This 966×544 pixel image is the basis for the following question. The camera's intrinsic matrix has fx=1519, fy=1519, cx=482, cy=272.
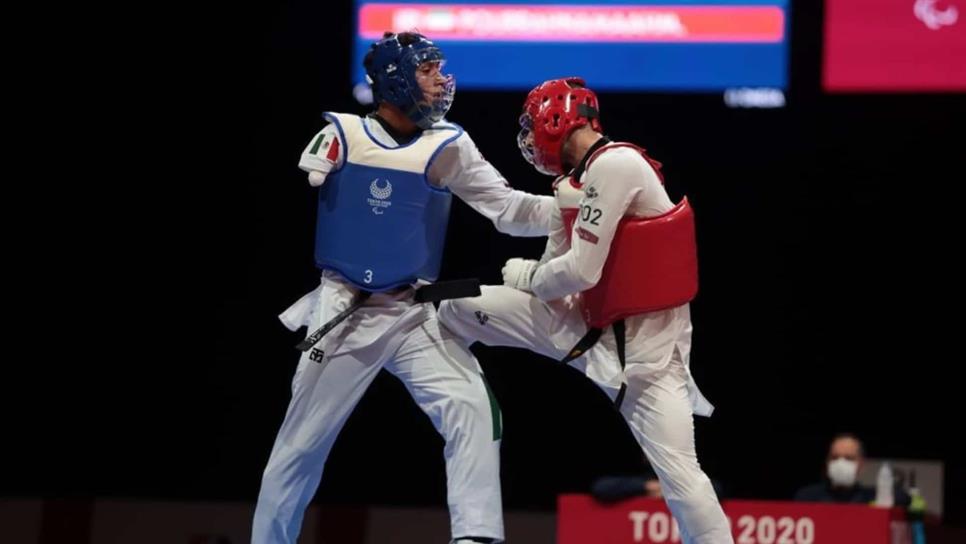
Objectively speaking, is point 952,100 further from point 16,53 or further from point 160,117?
point 16,53

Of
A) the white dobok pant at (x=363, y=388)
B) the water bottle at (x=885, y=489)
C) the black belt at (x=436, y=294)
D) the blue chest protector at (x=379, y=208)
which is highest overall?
the blue chest protector at (x=379, y=208)

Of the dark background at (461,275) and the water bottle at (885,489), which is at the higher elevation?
the dark background at (461,275)

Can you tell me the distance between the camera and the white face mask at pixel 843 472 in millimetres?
7887

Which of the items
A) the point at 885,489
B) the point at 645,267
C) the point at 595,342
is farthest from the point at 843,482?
the point at 645,267

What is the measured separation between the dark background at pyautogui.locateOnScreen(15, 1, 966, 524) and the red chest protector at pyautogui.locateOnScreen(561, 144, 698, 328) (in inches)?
136

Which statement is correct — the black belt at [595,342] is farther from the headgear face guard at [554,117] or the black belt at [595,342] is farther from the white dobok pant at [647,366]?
the headgear face guard at [554,117]

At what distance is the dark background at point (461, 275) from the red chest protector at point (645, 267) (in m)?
3.44

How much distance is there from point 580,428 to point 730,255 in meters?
1.34

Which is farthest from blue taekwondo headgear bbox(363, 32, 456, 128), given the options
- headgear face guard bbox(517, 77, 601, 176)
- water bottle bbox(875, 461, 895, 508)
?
water bottle bbox(875, 461, 895, 508)

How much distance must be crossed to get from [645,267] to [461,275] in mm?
3895

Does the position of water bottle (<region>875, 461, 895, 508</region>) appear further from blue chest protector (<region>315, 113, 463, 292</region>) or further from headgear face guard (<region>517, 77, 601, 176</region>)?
blue chest protector (<region>315, 113, 463, 292</region>)

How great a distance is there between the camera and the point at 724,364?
8.88m

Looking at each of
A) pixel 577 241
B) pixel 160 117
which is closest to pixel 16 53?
pixel 160 117

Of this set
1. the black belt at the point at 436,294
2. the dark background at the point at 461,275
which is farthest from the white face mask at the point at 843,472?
the black belt at the point at 436,294
